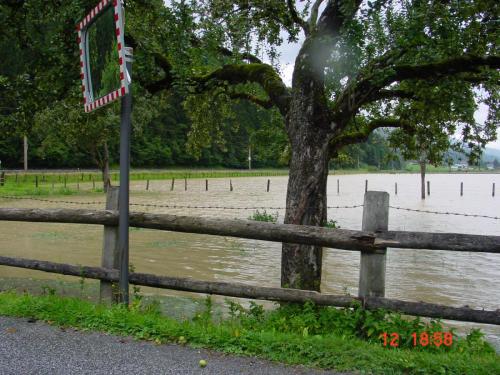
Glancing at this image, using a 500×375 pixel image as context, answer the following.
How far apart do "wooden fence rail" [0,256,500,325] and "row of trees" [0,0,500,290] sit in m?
2.28

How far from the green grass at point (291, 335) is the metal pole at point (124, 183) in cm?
34

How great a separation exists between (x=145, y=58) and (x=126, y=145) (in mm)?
3839

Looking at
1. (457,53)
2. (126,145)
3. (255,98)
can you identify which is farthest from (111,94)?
(255,98)

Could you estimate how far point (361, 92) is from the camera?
761cm

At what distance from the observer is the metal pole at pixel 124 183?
4.89 metres

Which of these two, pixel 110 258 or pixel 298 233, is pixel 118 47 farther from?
pixel 298 233

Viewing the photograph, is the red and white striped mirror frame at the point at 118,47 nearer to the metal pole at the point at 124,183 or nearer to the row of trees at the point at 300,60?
the metal pole at the point at 124,183

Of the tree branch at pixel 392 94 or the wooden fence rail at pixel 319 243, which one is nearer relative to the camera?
the wooden fence rail at pixel 319 243

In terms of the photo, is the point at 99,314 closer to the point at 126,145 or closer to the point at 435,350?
the point at 126,145

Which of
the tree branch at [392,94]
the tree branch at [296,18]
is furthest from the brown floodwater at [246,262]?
the tree branch at [296,18]

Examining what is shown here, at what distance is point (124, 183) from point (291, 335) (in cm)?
224

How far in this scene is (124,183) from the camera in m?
4.98

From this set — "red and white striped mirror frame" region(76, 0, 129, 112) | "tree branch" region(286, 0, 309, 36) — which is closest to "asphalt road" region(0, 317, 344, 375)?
"red and white striped mirror frame" region(76, 0, 129, 112)

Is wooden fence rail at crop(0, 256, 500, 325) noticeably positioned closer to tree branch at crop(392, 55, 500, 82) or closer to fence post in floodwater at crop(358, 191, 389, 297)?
fence post in floodwater at crop(358, 191, 389, 297)
